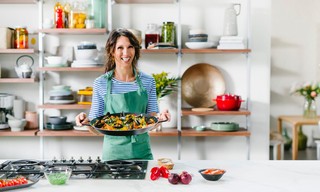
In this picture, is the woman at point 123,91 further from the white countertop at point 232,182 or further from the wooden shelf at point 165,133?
the wooden shelf at point 165,133

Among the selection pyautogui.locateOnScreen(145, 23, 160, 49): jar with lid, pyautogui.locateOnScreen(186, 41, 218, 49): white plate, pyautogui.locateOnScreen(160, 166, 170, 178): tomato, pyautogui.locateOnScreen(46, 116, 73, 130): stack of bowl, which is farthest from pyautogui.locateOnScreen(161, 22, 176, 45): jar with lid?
pyautogui.locateOnScreen(160, 166, 170, 178): tomato

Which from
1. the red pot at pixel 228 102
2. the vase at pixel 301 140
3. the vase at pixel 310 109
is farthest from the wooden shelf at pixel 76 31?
the vase at pixel 301 140

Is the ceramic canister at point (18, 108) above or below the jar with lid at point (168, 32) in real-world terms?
below

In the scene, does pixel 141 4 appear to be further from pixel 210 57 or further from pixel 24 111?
pixel 24 111

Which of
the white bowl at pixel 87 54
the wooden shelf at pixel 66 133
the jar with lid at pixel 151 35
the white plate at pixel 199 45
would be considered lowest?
the wooden shelf at pixel 66 133

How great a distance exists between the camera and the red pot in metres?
4.52

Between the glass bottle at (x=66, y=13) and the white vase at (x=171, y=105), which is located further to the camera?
the white vase at (x=171, y=105)

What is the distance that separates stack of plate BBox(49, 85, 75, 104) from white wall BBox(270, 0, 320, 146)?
122 inches

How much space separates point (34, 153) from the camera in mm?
4879

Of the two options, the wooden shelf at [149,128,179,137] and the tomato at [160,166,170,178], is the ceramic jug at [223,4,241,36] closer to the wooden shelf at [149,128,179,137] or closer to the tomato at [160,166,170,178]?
the wooden shelf at [149,128,179,137]

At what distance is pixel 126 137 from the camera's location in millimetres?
2982

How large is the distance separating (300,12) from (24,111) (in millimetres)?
4017

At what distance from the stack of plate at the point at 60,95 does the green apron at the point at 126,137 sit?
5.36 ft

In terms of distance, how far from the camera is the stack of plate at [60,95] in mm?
4582
